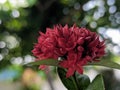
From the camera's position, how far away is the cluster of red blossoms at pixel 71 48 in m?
0.81

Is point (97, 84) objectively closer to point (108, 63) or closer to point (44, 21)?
point (108, 63)

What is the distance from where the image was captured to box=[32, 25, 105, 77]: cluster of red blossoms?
0.81 metres

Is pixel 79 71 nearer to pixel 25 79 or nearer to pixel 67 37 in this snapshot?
pixel 67 37

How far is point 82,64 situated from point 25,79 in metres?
3.79

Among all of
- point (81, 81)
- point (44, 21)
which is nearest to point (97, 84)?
point (81, 81)

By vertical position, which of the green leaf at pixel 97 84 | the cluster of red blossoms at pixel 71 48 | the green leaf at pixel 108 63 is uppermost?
the cluster of red blossoms at pixel 71 48

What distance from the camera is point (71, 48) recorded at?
808 millimetres

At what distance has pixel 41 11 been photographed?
3.45 m

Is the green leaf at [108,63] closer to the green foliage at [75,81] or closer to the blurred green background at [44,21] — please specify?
the green foliage at [75,81]

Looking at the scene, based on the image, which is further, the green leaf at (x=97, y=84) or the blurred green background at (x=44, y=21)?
the blurred green background at (x=44, y=21)

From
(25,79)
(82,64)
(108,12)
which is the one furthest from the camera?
(25,79)

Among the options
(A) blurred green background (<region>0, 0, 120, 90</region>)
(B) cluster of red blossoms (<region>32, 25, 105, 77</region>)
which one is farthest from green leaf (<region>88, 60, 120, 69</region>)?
(A) blurred green background (<region>0, 0, 120, 90</region>)

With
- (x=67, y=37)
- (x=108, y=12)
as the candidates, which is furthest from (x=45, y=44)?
(x=108, y=12)

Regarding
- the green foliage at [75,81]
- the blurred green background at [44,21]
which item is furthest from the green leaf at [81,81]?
the blurred green background at [44,21]
